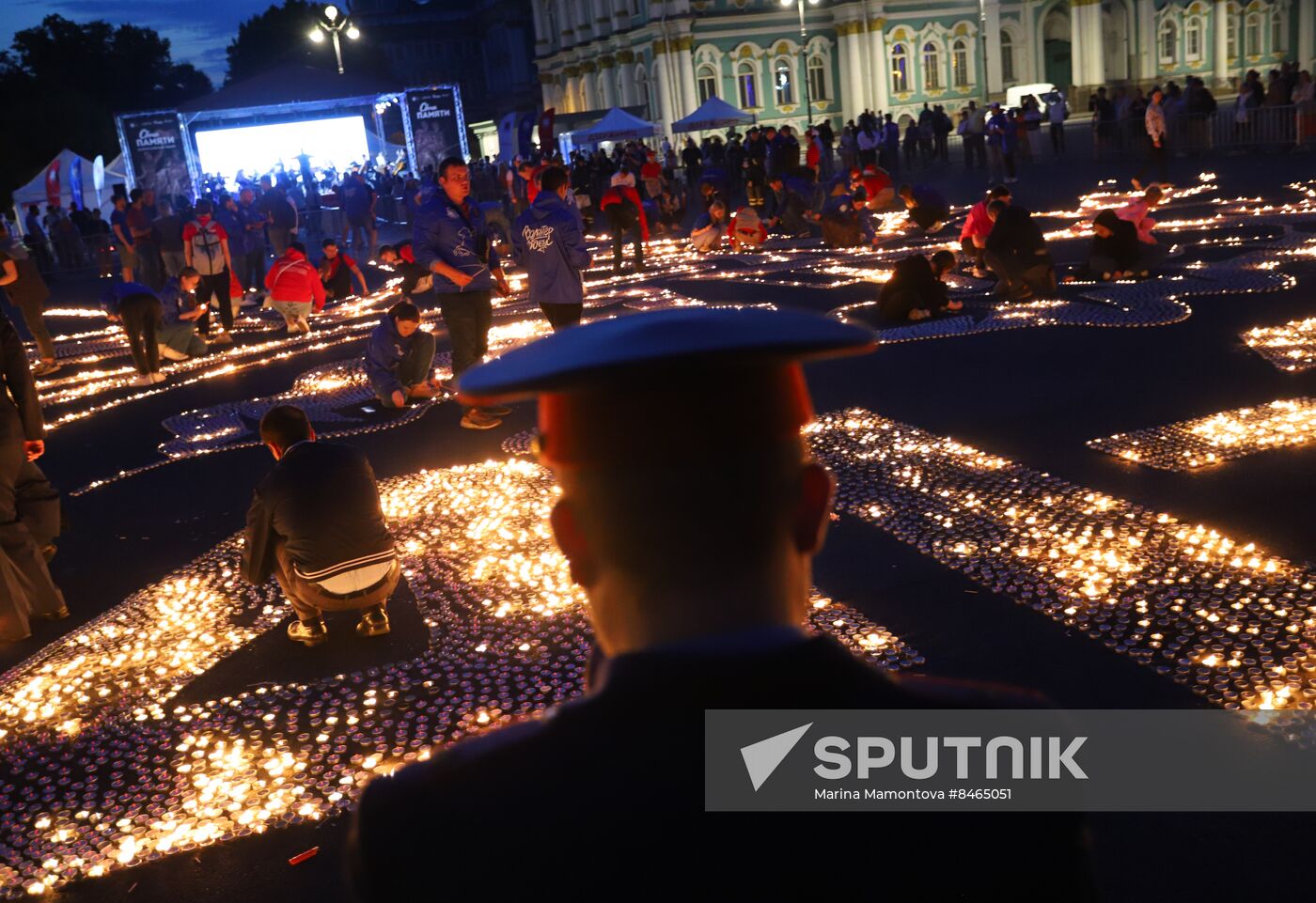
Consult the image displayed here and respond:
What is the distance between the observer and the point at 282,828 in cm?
420

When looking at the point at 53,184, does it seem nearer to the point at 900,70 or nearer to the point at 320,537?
the point at 320,537

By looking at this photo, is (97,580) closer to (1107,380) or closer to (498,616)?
(498,616)

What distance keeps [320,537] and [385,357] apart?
18.7 ft

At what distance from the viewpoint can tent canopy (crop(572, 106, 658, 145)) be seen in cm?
3938

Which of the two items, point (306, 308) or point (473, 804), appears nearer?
point (473, 804)

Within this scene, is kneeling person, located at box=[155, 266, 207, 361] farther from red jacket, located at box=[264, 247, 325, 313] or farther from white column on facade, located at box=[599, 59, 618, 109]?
white column on facade, located at box=[599, 59, 618, 109]

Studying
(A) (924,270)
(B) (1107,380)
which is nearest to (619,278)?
(A) (924,270)

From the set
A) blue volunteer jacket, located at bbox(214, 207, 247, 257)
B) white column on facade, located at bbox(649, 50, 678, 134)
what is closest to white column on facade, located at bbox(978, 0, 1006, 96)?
white column on facade, located at bbox(649, 50, 678, 134)

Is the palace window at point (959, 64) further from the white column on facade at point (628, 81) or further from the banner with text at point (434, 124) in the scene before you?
the banner with text at point (434, 124)

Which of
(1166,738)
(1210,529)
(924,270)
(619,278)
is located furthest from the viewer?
(619,278)

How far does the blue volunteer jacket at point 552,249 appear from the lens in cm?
970

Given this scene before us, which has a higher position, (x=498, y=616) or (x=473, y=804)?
(x=473, y=804)

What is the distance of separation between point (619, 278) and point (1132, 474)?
44.5 ft

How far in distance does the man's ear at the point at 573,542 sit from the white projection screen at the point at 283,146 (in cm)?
4325
